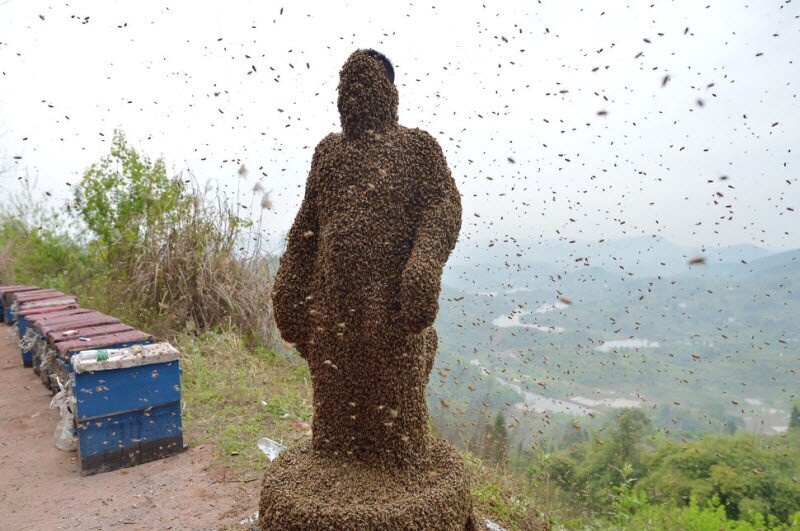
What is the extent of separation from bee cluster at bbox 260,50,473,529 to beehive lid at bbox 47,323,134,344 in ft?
10.7

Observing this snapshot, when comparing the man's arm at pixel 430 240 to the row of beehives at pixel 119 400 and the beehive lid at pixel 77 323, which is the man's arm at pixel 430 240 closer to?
the row of beehives at pixel 119 400

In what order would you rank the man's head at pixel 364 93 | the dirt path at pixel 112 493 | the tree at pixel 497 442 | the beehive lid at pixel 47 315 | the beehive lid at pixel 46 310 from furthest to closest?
the beehive lid at pixel 46 310 < the beehive lid at pixel 47 315 < the tree at pixel 497 442 < the dirt path at pixel 112 493 < the man's head at pixel 364 93

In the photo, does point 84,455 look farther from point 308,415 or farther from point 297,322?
point 297,322

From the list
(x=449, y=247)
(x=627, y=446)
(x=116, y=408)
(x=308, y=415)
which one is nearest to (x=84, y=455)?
(x=116, y=408)

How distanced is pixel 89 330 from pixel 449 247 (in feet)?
13.7

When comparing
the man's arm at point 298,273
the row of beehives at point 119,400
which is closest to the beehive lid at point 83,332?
the row of beehives at point 119,400

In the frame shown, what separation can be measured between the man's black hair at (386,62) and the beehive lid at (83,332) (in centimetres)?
386

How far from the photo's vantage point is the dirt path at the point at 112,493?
10.6ft

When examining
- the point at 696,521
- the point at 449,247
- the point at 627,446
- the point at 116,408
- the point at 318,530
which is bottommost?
the point at 627,446

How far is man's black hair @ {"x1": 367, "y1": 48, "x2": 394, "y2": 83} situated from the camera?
2164 millimetres

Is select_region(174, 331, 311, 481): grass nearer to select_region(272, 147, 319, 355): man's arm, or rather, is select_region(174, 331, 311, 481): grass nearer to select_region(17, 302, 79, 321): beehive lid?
select_region(17, 302, 79, 321): beehive lid

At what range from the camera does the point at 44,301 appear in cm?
675

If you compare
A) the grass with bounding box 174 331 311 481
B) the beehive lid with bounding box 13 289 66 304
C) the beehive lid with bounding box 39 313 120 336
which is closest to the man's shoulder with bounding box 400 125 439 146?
the grass with bounding box 174 331 311 481

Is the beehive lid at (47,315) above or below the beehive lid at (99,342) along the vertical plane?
below
